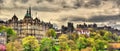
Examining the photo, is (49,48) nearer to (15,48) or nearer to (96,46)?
(15,48)

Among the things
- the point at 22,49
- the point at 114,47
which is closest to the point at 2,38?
the point at 22,49

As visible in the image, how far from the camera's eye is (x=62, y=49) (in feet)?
346

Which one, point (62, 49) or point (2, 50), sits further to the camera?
point (62, 49)

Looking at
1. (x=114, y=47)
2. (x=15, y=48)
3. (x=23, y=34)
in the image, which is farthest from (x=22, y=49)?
(x=23, y=34)

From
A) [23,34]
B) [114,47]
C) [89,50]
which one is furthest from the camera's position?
[23,34]

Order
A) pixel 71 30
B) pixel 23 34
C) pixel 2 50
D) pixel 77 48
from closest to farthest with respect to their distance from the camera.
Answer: pixel 2 50, pixel 77 48, pixel 23 34, pixel 71 30

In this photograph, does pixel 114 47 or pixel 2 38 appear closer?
pixel 2 38

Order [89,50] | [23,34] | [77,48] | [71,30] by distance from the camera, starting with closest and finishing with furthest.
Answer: [89,50]
[77,48]
[23,34]
[71,30]

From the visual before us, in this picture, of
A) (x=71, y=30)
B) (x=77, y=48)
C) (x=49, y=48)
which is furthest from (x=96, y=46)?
(x=71, y=30)

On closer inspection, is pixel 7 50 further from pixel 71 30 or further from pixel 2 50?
pixel 71 30

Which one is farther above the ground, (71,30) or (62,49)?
(62,49)

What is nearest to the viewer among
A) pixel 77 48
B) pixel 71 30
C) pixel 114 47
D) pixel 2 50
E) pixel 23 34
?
pixel 2 50

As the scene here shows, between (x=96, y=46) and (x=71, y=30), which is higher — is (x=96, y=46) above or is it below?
above

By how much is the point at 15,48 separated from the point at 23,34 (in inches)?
1839
